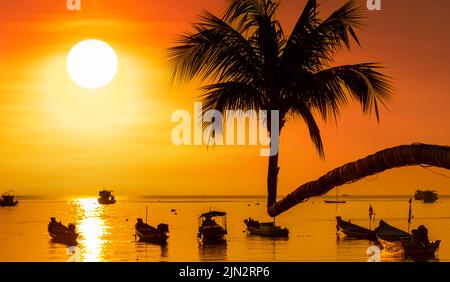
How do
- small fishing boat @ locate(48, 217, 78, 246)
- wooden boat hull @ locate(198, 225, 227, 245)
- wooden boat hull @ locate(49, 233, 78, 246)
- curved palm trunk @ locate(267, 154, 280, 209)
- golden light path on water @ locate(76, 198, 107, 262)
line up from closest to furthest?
curved palm trunk @ locate(267, 154, 280, 209) → wooden boat hull @ locate(198, 225, 227, 245) → golden light path on water @ locate(76, 198, 107, 262) → wooden boat hull @ locate(49, 233, 78, 246) → small fishing boat @ locate(48, 217, 78, 246)

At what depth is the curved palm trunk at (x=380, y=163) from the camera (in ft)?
12.6

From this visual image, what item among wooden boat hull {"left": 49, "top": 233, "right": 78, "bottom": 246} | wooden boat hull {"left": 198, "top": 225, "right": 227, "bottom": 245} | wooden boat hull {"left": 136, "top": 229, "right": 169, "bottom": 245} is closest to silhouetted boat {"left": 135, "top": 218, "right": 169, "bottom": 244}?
wooden boat hull {"left": 136, "top": 229, "right": 169, "bottom": 245}

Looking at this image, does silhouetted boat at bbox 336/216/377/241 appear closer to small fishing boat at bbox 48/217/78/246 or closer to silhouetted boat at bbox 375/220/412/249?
silhouetted boat at bbox 375/220/412/249

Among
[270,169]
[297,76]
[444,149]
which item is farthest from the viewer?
[297,76]

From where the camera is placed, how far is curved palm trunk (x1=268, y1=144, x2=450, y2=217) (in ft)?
12.6

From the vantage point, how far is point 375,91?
8195 millimetres

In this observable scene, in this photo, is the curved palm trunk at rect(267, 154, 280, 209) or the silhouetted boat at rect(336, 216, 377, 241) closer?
the curved palm trunk at rect(267, 154, 280, 209)

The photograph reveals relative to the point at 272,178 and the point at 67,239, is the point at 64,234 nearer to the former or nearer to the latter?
the point at 67,239

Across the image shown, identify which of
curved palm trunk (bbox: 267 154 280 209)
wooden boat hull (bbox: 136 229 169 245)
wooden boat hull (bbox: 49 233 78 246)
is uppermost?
curved palm trunk (bbox: 267 154 280 209)

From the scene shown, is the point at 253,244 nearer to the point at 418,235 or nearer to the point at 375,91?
the point at 418,235

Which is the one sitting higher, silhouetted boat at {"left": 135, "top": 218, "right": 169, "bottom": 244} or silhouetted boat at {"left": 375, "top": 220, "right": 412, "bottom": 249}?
silhouetted boat at {"left": 375, "top": 220, "right": 412, "bottom": 249}

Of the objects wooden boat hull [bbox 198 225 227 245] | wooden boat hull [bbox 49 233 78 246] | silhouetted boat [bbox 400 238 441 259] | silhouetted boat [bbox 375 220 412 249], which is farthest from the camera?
wooden boat hull [bbox 49 233 78 246]

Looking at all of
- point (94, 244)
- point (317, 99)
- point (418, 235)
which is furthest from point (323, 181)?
point (94, 244)
